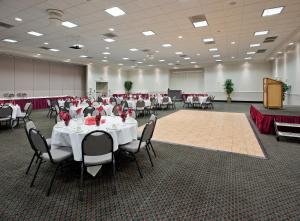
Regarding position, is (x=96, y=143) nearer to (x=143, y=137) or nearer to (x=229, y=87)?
(x=143, y=137)

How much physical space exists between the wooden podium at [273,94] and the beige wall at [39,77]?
50.6 feet

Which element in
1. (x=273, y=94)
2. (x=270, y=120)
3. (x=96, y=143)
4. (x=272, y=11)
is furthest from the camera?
(x=273, y=94)

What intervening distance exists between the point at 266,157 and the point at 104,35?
8.07 m

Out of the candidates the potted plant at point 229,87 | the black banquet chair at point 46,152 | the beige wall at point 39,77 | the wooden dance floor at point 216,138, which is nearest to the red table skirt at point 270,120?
the wooden dance floor at point 216,138

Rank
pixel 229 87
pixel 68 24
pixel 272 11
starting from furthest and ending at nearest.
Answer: pixel 229 87, pixel 68 24, pixel 272 11

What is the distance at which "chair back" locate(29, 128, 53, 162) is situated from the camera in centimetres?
244

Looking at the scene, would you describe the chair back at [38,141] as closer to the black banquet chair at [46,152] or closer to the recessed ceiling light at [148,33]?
the black banquet chair at [46,152]

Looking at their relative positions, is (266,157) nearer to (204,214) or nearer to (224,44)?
(204,214)

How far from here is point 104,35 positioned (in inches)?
338

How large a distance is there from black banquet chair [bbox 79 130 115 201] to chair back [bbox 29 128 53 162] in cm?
51

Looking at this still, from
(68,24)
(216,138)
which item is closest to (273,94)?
(216,138)

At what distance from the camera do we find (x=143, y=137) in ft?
9.99

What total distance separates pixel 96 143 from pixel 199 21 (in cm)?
635

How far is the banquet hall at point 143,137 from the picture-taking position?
232 centimetres
